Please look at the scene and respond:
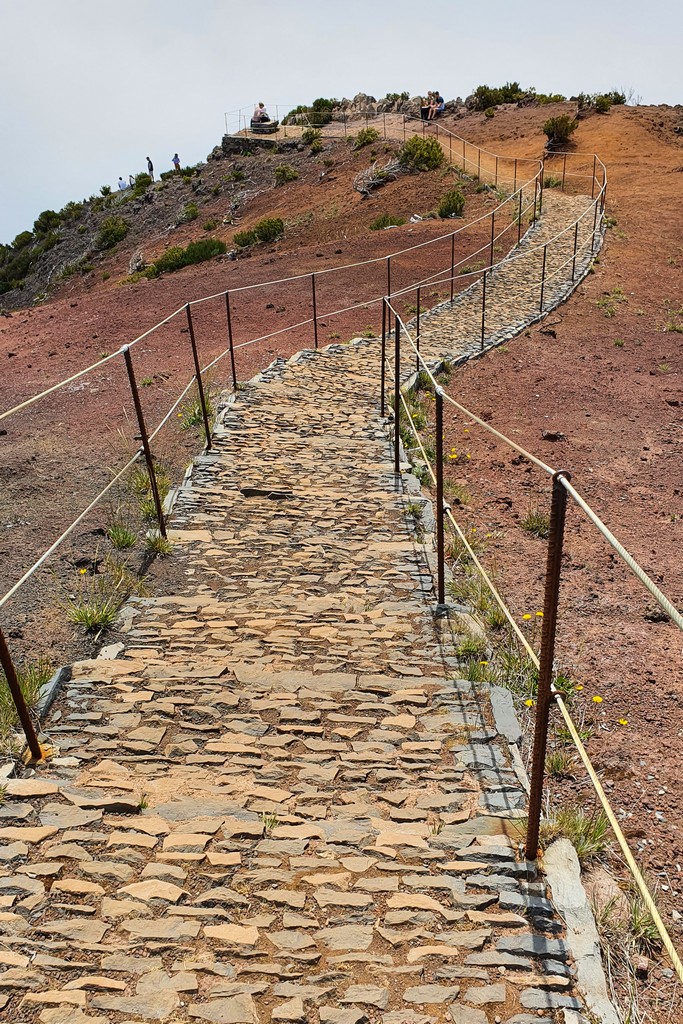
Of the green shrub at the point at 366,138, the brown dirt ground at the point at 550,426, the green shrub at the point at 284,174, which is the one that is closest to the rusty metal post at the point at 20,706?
the brown dirt ground at the point at 550,426

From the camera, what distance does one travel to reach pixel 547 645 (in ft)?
9.80

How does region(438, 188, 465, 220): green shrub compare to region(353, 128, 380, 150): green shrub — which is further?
region(353, 128, 380, 150): green shrub

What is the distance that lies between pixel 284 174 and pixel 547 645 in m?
37.6

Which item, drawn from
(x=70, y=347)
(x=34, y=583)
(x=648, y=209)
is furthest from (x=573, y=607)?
(x=648, y=209)

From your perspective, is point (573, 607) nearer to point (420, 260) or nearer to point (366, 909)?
point (366, 909)

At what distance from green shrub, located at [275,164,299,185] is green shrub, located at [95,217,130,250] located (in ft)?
29.6

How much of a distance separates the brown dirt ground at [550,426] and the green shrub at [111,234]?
610 inches

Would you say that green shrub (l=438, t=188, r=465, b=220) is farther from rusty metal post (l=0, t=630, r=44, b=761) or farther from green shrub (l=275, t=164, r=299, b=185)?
rusty metal post (l=0, t=630, r=44, b=761)

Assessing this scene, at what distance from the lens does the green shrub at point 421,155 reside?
2895 cm

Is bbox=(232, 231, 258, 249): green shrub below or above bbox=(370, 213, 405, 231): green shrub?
below

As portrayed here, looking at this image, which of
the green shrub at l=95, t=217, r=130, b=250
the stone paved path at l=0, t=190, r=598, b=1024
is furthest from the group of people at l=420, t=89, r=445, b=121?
the stone paved path at l=0, t=190, r=598, b=1024

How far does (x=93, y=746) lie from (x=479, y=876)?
6.96 feet

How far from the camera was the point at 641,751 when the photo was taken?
455 cm

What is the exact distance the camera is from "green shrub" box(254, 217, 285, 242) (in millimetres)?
27975
